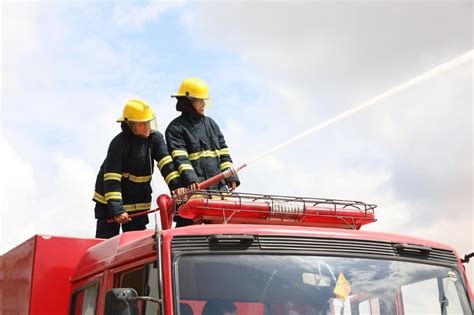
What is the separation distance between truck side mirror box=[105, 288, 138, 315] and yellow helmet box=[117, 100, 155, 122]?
3552 millimetres

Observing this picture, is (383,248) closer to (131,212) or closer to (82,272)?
(82,272)

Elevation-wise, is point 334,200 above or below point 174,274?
above

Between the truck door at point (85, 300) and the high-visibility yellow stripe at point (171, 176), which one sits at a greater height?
the high-visibility yellow stripe at point (171, 176)

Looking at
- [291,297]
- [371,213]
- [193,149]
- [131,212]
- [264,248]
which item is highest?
[193,149]

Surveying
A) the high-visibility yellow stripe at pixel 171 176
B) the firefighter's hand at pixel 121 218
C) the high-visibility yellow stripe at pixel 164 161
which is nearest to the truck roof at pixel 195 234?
the firefighter's hand at pixel 121 218

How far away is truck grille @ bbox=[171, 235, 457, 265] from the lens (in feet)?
16.6

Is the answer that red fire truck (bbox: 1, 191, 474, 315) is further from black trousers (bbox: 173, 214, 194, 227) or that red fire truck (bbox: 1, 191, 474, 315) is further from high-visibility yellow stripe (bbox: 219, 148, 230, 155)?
high-visibility yellow stripe (bbox: 219, 148, 230, 155)

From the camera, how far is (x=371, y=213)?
640 cm

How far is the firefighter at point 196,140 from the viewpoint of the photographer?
8148mm

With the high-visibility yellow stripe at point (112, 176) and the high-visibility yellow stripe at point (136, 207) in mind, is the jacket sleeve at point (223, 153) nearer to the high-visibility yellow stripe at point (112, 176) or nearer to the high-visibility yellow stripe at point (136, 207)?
the high-visibility yellow stripe at point (136, 207)

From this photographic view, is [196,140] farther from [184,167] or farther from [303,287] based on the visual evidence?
[303,287]

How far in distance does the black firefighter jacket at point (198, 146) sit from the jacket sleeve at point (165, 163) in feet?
0.22

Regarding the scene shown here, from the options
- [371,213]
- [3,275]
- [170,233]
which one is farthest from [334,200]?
[3,275]

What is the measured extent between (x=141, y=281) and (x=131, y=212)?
301 centimetres
